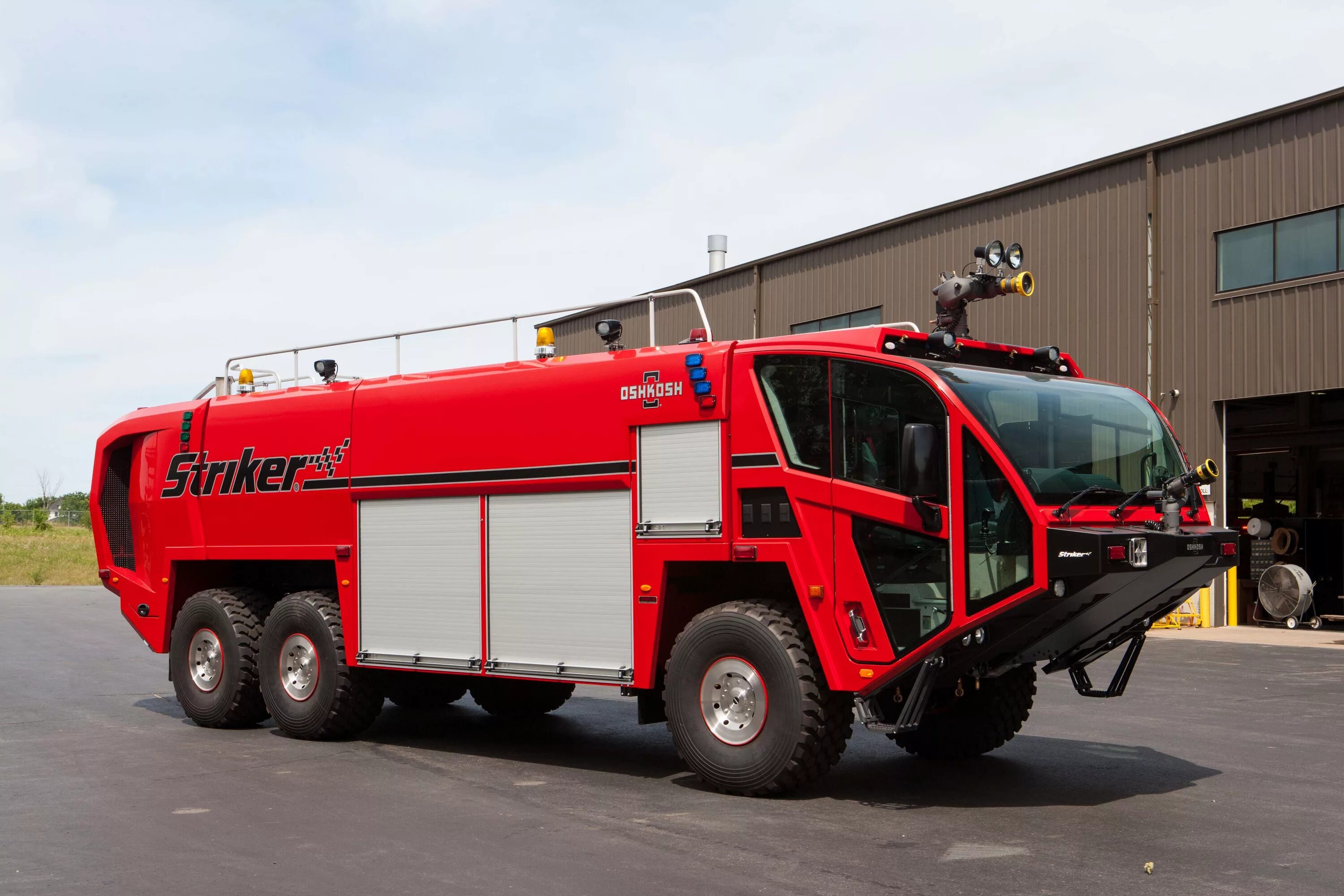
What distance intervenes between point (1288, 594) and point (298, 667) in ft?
63.6

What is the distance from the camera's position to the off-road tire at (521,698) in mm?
12438

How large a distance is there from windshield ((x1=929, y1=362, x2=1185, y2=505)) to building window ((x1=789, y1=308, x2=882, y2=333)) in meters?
21.9

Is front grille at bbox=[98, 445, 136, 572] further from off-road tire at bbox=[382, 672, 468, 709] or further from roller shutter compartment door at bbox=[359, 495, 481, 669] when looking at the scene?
roller shutter compartment door at bbox=[359, 495, 481, 669]

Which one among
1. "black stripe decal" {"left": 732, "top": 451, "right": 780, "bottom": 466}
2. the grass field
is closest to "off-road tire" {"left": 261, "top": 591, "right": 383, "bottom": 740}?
"black stripe decal" {"left": 732, "top": 451, "right": 780, "bottom": 466}

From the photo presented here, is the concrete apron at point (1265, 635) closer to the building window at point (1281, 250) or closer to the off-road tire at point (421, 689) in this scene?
the building window at point (1281, 250)

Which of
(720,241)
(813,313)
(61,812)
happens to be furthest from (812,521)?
(720,241)

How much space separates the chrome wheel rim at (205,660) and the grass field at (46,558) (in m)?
24.4

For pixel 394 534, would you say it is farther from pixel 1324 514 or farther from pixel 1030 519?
pixel 1324 514

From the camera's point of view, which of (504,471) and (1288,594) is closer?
(504,471)

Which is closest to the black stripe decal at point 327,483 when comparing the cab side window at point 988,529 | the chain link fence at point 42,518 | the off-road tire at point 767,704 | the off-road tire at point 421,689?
the off-road tire at point 421,689

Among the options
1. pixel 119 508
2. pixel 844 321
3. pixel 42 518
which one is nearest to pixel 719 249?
pixel 844 321

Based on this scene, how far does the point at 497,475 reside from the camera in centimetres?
1008

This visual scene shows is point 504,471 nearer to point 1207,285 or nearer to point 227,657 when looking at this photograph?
point 227,657

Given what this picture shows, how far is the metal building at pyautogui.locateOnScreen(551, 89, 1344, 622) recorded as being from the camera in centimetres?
2320
